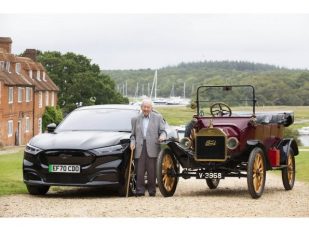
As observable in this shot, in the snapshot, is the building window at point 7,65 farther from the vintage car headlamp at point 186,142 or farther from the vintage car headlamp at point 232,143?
the vintage car headlamp at point 232,143

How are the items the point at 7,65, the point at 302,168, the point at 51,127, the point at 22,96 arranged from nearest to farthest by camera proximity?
the point at 51,127 < the point at 302,168 < the point at 22,96 < the point at 7,65

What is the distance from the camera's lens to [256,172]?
12414 millimetres

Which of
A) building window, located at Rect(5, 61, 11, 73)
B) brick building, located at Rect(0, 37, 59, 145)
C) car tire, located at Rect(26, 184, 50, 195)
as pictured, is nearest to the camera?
car tire, located at Rect(26, 184, 50, 195)

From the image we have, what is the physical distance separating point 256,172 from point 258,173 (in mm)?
81

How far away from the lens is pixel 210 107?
43.7 ft

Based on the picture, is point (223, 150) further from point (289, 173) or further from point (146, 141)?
point (289, 173)

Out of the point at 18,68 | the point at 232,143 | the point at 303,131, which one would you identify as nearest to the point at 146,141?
the point at 232,143

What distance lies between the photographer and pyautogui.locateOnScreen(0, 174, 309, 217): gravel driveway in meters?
10.4

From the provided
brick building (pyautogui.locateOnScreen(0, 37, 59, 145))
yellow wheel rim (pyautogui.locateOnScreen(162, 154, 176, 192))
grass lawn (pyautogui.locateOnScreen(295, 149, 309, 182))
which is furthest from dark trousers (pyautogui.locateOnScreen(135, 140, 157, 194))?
grass lawn (pyautogui.locateOnScreen(295, 149, 309, 182))

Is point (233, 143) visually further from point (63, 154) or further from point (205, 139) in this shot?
point (63, 154)

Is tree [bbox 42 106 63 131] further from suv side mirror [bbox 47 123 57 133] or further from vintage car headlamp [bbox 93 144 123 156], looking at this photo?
vintage car headlamp [bbox 93 144 123 156]

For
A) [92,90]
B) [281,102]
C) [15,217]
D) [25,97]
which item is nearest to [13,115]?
[25,97]

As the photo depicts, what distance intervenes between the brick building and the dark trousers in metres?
3.21

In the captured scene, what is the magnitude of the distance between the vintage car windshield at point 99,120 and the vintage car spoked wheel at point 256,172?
1.84 m
